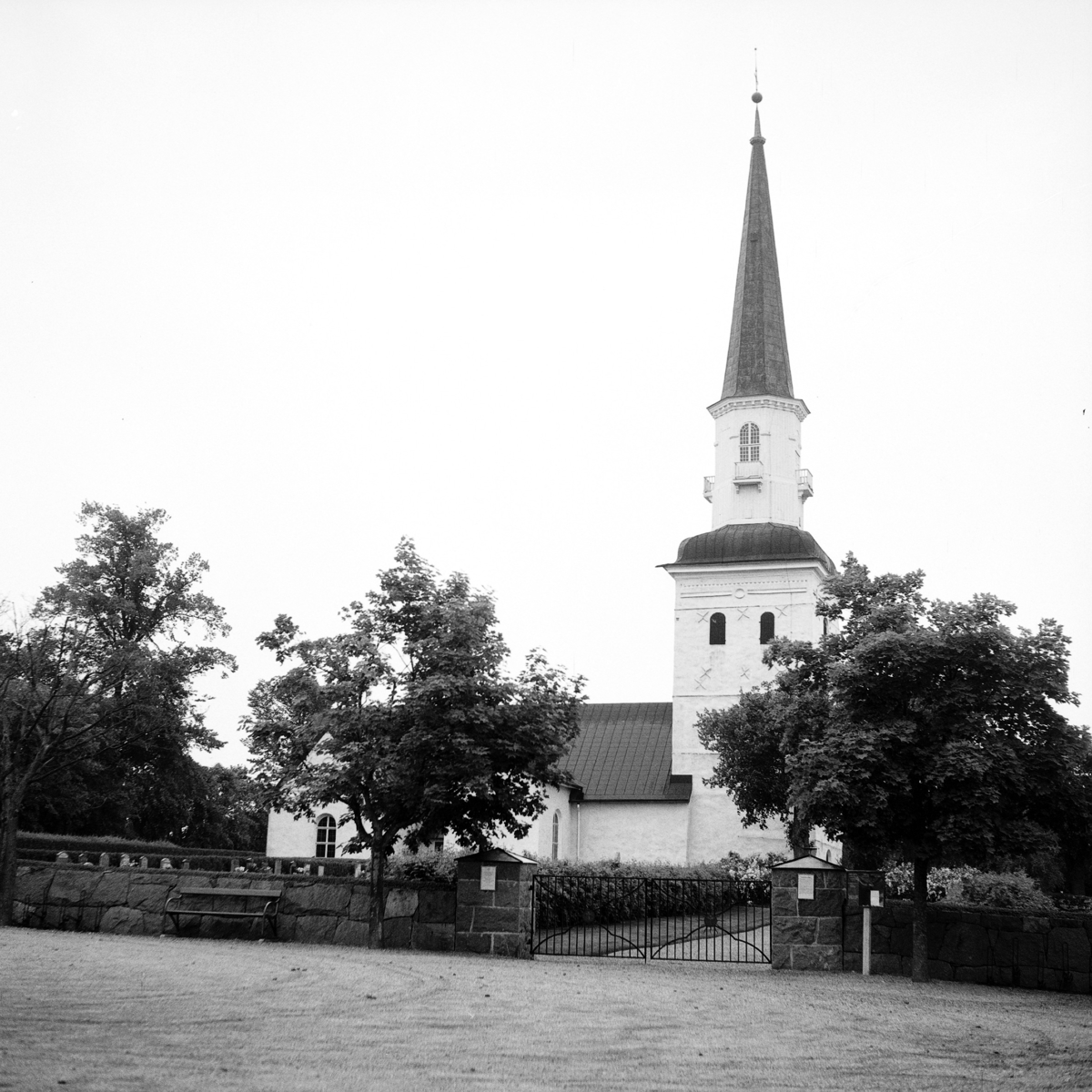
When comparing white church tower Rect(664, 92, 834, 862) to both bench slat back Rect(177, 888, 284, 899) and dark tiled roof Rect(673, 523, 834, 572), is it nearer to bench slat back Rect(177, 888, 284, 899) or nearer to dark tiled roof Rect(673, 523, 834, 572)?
dark tiled roof Rect(673, 523, 834, 572)

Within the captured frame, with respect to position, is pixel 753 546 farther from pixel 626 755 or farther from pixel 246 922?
pixel 246 922

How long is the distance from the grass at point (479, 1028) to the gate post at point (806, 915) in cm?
143

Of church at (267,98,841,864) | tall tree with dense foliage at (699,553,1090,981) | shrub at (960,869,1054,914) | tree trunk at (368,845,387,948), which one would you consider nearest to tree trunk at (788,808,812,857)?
tall tree with dense foliage at (699,553,1090,981)

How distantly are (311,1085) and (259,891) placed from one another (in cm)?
1088

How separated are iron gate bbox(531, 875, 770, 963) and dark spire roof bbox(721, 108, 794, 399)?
67.3ft

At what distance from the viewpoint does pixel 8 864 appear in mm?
18938

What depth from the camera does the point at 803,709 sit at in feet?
59.9

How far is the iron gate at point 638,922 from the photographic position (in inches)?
795

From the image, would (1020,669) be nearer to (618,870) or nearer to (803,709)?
(803,709)

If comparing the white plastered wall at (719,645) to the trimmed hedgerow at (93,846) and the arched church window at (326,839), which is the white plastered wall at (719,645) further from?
the trimmed hedgerow at (93,846)

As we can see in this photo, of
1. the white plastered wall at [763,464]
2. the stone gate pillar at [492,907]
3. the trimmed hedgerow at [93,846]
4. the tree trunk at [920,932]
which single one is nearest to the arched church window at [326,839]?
the trimmed hedgerow at [93,846]

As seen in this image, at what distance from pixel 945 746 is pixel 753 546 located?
27774mm

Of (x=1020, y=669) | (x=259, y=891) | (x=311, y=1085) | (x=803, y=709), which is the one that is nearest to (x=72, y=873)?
(x=259, y=891)

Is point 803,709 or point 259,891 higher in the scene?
point 803,709
